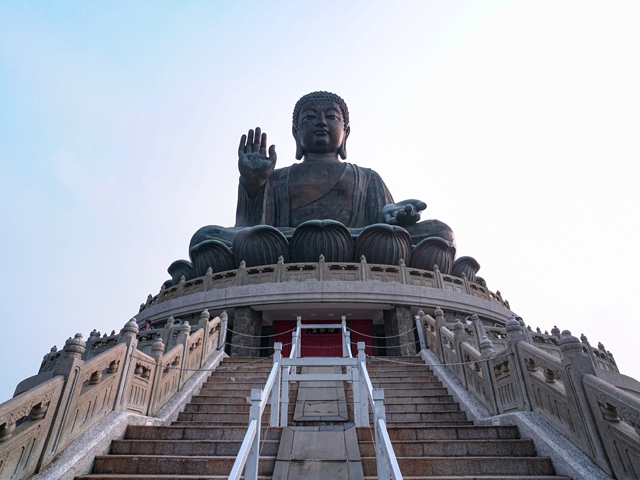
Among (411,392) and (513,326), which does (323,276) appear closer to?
(411,392)

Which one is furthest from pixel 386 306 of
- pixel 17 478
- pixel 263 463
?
pixel 17 478

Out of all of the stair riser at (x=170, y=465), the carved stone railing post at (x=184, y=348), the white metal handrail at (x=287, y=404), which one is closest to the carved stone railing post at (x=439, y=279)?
the white metal handrail at (x=287, y=404)

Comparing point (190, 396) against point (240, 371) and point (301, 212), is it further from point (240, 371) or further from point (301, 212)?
point (301, 212)

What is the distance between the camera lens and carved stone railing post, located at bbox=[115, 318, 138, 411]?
475 cm

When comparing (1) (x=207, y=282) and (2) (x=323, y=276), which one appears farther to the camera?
(1) (x=207, y=282)

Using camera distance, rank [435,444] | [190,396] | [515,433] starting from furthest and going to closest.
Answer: [190,396] < [515,433] < [435,444]

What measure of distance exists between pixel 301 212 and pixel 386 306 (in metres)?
7.33

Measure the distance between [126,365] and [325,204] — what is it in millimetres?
13294

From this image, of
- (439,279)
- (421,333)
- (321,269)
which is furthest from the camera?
(439,279)

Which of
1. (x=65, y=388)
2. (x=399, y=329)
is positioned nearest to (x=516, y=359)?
(x=65, y=388)

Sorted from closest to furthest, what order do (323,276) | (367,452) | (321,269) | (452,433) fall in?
(367,452) → (452,433) → (323,276) → (321,269)

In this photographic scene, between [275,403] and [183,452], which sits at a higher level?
[275,403]

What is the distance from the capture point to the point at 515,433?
4.45 m

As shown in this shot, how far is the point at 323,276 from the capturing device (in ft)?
37.9
